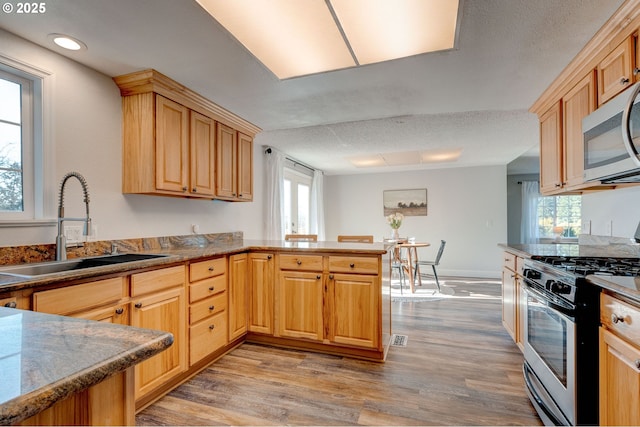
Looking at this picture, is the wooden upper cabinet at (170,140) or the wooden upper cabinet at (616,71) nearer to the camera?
the wooden upper cabinet at (616,71)

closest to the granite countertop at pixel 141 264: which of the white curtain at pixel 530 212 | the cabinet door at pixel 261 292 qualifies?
the cabinet door at pixel 261 292

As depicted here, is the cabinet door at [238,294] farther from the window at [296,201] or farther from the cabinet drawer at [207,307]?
the window at [296,201]

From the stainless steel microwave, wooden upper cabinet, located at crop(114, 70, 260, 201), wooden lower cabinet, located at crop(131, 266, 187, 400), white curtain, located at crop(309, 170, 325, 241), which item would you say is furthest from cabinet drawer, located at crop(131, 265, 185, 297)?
white curtain, located at crop(309, 170, 325, 241)

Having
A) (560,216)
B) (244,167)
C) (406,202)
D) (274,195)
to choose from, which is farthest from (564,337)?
(560,216)

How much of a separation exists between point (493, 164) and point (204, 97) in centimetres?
543

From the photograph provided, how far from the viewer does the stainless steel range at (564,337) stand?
134 centimetres

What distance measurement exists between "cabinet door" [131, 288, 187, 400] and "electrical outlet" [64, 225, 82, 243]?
676mm

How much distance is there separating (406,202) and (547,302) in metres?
4.92

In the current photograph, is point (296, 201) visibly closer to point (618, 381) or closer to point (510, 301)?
point (510, 301)

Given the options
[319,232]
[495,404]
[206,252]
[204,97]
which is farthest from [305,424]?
[319,232]

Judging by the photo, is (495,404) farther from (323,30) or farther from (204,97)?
(204,97)

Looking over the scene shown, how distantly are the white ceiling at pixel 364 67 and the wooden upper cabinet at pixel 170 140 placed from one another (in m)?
0.12

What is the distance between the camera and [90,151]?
84.9 inches

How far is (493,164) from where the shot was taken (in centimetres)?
593
